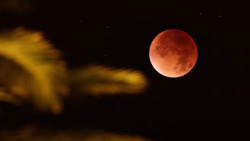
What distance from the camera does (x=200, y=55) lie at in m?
6.44

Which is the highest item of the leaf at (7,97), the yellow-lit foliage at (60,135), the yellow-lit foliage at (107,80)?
the yellow-lit foliage at (107,80)

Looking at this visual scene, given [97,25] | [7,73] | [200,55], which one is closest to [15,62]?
[7,73]

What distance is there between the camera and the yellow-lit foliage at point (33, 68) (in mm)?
309

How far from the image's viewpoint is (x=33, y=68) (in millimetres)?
305

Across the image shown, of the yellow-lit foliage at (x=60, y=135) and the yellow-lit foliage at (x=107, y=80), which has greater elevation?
the yellow-lit foliage at (x=107, y=80)

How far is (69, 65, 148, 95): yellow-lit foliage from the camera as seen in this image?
37cm

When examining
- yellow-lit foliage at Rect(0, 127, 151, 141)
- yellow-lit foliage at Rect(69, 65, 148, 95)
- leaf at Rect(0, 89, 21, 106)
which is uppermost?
yellow-lit foliage at Rect(69, 65, 148, 95)

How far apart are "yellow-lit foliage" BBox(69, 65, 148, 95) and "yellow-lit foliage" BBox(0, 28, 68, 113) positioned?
0.03 m

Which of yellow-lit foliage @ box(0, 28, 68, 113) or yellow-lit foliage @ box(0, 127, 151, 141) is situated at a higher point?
yellow-lit foliage @ box(0, 28, 68, 113)

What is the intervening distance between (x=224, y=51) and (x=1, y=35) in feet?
21.3

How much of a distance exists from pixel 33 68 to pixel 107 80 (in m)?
0.10

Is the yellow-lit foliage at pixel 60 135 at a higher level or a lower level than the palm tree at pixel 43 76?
lower

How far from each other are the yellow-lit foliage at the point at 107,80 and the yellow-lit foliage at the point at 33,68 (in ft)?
0.10

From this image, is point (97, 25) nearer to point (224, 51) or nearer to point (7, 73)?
point (224, 51)
